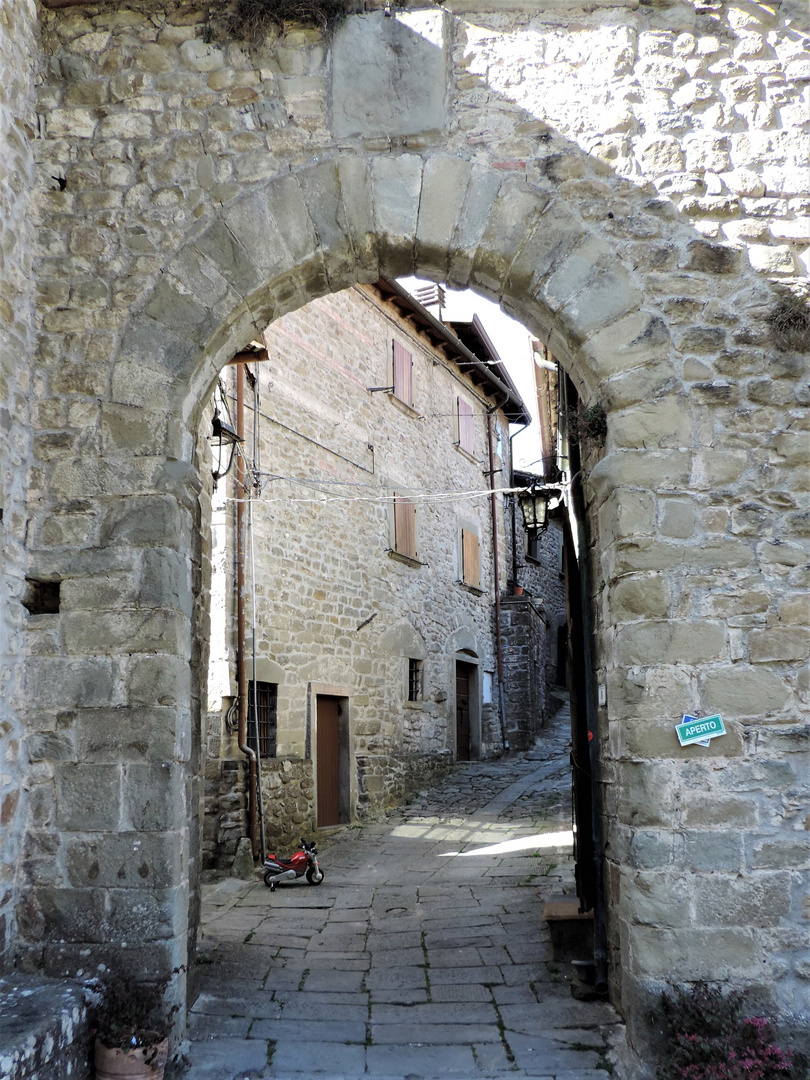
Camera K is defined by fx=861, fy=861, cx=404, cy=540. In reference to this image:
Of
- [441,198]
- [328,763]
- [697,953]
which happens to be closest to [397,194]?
[441,198]

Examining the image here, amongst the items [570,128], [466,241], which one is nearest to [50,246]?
[466,241]

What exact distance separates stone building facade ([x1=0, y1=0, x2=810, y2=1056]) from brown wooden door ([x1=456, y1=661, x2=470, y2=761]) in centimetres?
1003

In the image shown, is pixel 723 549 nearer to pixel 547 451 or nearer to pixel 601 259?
pixel 601 259

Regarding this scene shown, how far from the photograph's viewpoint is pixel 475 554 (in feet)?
49.0

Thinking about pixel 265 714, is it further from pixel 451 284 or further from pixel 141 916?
pixel 451 284

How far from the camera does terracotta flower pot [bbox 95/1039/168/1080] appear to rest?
3.00 meters

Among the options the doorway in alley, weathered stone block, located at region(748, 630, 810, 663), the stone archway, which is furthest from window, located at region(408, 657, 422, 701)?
weathered stone block, located at region(748, 630, 810, 663)

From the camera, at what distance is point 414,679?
11977mm

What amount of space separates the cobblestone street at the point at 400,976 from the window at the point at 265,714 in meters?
1.17

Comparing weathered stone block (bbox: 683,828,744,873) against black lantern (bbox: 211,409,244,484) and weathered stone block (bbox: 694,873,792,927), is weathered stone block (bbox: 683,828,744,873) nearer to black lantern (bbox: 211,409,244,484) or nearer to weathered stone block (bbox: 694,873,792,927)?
weathered stone block (bbox: 694,873,792,927)

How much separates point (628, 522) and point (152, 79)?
298 centimetres

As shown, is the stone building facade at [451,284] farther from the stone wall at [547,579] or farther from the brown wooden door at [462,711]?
the stone wall at [547,579]

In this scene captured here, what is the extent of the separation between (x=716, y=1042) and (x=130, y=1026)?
6.78ft

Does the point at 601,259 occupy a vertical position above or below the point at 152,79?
below
